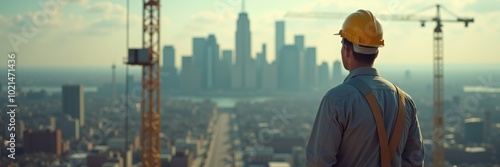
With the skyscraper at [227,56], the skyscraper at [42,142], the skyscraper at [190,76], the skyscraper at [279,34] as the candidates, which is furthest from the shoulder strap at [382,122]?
the skyscraper at [190,76]

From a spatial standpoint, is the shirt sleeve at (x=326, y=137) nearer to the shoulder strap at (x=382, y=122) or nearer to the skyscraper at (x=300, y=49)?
the shoulder strap at (x=382, y=122)

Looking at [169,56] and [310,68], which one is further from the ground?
[169,56]

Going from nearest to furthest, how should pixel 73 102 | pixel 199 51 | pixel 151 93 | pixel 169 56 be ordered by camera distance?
pixel 151 93, pixel 73 102, pixel 199 51, pixel 169 56

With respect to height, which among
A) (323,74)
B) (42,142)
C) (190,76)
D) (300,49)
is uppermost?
(300,49)

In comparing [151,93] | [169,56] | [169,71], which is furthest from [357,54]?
[169,71]

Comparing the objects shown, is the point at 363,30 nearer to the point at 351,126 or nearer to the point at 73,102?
the point at 351,126

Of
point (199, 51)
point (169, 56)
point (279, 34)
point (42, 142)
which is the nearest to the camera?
point (42, 142)

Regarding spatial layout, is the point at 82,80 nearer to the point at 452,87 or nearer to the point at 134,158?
the point at 134,158
